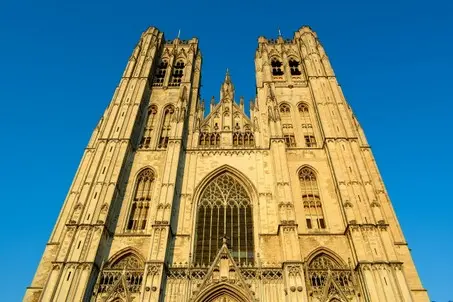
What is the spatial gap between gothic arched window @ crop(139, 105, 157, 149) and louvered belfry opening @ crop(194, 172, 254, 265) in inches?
259

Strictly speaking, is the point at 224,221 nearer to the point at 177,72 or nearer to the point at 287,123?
the point at 287,123

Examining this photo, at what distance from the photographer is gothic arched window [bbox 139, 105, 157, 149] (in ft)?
88.0

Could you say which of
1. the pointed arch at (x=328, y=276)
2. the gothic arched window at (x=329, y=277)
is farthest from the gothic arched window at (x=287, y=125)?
the gothic arched window at (x=329, y=277)

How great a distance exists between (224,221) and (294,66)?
1833cm

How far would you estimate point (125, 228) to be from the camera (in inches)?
840

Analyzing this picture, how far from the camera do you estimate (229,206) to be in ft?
74.6

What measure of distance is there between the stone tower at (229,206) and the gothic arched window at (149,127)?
0.28 ft

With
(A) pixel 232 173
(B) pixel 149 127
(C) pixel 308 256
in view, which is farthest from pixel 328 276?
(B) pixel 149 127

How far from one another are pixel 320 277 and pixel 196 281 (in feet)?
22.0

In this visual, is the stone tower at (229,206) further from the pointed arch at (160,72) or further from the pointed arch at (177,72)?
the pointed arch at (177,72)

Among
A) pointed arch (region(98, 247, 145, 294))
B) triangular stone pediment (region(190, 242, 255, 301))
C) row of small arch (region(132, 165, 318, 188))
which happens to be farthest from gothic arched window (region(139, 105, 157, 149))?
triangular stone pediment (region(190, 242, 255, 301))

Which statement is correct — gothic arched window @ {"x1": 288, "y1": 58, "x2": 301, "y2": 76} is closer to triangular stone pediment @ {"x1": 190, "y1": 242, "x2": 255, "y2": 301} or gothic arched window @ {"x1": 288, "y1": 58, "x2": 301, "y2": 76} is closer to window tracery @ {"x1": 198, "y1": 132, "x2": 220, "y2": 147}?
window tracery @ {"x1": 198, "y1": 132, "x2": 220, "y2": 147}

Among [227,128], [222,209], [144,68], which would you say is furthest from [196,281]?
[144,68]

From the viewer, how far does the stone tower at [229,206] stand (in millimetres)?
17922
